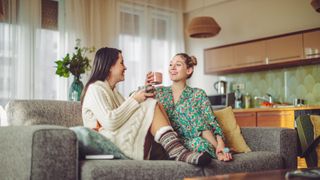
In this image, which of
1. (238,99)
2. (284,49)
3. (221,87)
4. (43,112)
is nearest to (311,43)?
(284,49)

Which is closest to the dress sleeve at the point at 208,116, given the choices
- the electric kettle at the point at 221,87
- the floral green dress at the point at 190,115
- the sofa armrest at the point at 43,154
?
the floral green dress at the point at 190,115

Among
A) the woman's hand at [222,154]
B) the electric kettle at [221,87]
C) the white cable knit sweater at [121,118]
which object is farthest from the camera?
the electric kettle at [221,87]

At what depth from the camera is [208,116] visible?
2.98 m

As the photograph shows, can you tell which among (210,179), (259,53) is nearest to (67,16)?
(259,53)

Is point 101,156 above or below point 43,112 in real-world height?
below

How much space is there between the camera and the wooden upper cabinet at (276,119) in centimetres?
532

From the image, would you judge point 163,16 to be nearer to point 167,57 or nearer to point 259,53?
point 167,57

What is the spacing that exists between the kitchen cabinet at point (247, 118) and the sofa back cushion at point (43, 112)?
346cm

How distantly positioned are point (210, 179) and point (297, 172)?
1.26 feet

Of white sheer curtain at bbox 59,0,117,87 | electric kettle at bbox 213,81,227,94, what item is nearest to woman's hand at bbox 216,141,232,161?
white sheer curtain at bbox 59,0,117,87

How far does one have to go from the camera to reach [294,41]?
5.54 m

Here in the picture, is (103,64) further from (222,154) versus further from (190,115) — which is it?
(222,154)

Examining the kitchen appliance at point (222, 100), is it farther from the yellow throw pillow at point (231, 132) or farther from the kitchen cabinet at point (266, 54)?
the yellow throw pillow at point (231, 132)

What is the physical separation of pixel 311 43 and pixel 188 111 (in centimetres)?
299
